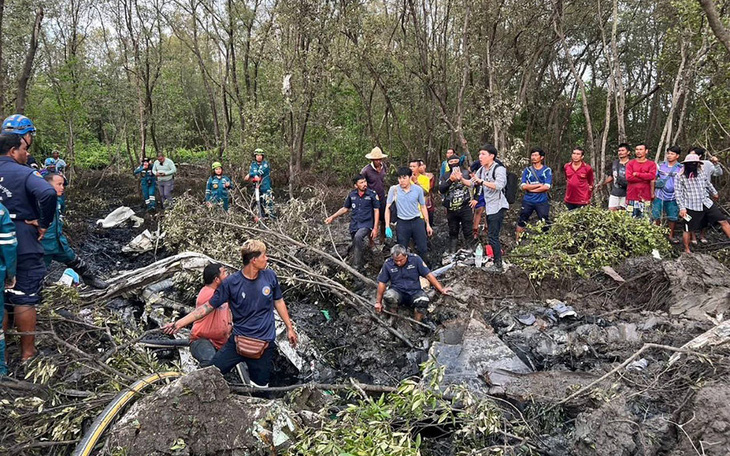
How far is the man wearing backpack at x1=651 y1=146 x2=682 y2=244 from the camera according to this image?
735 centimetres

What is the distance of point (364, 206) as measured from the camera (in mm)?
7172

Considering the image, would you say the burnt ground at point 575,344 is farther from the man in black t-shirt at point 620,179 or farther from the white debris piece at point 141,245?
the man in black t-shirt at point 620,179

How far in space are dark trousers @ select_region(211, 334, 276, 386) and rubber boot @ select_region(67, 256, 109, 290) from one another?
8.06ft

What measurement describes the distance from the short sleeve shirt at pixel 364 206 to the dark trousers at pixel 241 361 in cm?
339

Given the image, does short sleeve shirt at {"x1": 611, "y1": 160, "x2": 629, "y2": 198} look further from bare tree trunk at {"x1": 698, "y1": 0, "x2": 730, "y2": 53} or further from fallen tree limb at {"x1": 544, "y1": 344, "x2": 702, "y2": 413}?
fallen tree limb at {"x1": 544, "y1": 344, "x2": 702, "y2": 413}

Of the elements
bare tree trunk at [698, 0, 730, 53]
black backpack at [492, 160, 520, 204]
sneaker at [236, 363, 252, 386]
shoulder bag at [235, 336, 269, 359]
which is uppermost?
bare tree trunk at [698, 0, 730, 53]

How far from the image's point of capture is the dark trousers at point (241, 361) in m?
3.98

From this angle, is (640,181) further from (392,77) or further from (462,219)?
(392,77)

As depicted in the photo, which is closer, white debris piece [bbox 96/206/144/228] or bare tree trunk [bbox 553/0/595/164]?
bare tree trunk [bbox 553/0/595/164]

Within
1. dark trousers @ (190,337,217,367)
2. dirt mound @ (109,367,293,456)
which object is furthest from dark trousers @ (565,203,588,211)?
dirt mound @ (109,367,293,456)

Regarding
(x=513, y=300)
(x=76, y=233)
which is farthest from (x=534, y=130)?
(x=76, y=233)

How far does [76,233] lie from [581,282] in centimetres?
Answer: 944

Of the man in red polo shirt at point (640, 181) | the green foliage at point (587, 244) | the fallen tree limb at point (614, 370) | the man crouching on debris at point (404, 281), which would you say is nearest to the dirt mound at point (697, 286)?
the green foliage at point (587, 244)

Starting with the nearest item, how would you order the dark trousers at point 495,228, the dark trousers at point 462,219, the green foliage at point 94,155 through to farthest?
the dark trousers at point 495,228 < the dark trousers at point 462,219 < the green foliage at point 94,155
